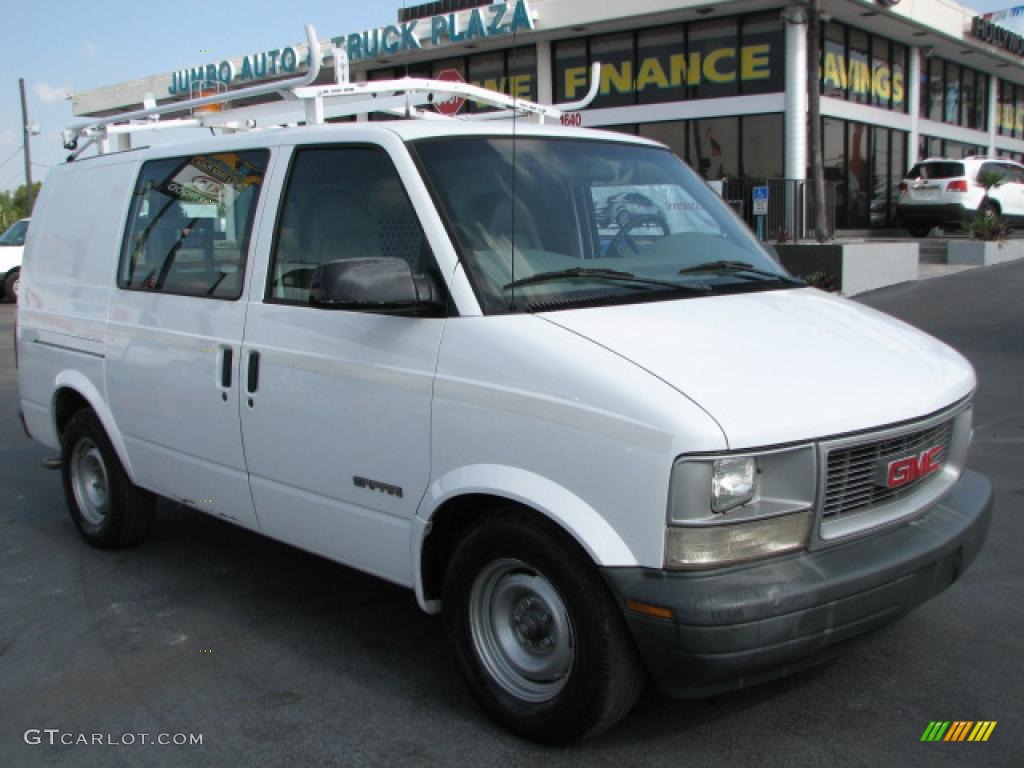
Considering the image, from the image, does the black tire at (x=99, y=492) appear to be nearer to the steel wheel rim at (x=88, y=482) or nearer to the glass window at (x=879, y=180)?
the steel wheel rim at (x=88, y=482)

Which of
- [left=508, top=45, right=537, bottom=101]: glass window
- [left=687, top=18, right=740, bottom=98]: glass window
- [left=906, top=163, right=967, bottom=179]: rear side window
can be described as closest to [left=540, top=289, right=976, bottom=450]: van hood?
[left=906, top=163, right=967, bottom=179]: rear side window

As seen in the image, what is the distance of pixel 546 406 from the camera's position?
3084 millimetres

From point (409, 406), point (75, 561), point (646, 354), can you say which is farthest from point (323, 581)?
point (646, 354)

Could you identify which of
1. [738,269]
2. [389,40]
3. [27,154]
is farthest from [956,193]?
[27,154]

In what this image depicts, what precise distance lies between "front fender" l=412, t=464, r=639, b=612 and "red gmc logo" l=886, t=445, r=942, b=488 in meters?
0.91

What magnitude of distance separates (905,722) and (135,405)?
3.59m

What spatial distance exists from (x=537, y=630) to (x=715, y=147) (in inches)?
851

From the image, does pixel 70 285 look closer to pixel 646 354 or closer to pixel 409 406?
pixel 409 406

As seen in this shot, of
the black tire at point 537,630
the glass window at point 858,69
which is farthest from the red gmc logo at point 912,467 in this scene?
the glass window at point 858,69

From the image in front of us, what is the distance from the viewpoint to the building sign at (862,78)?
922 inches

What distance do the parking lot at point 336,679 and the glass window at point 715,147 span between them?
18635 millimetres

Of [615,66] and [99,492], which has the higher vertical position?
[615,66]

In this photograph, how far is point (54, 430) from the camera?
5.73 meters

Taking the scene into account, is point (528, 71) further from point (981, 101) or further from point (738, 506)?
point (738, 506)
